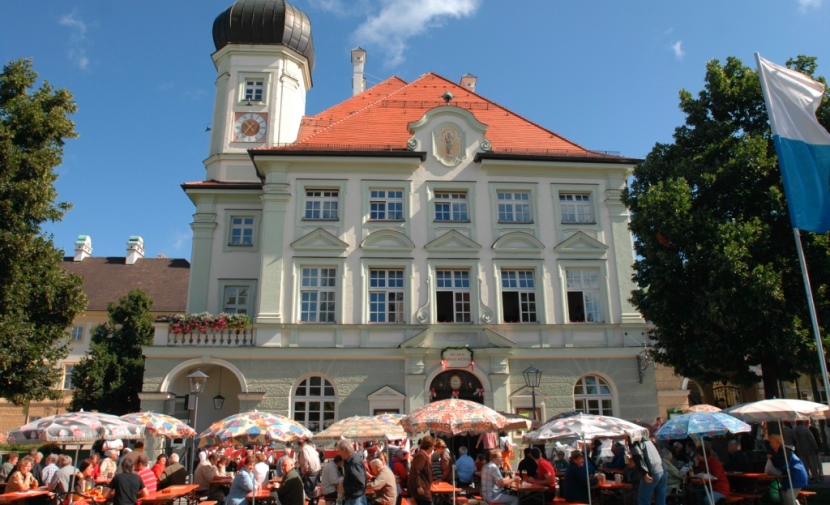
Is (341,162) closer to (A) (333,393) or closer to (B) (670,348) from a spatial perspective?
(A) (333,393)

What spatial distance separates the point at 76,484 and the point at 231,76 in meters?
Answer: 19.6

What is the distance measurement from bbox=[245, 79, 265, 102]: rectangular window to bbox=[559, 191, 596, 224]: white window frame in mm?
13899

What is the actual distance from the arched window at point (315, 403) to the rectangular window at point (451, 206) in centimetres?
754

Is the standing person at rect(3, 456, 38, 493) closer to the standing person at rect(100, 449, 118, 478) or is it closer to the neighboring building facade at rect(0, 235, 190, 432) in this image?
the standing person at rect(100, 449, 118, 478)

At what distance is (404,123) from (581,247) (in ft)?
29.1

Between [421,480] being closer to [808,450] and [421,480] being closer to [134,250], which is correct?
[808,450]

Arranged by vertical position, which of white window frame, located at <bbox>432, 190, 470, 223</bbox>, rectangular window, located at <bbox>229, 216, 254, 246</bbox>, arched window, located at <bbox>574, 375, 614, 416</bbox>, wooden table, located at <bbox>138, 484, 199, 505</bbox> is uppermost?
white window frame, located at <bbox>432, 190, 470, 223</bbox>

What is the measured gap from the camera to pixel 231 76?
94.6 feet

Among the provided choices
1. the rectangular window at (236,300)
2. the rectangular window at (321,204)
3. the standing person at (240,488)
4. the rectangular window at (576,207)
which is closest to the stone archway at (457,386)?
the rectangular window at (321,204)

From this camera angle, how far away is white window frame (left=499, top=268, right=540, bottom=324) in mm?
23906

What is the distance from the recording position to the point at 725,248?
50.5 feet

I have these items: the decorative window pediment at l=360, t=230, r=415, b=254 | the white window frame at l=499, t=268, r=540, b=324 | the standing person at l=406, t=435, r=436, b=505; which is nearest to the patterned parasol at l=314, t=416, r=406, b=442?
the standing person at l=406, t=435, r=436, b=505

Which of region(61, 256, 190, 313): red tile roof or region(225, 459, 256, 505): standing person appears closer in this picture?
region(225, 459, 256, 505): standing person

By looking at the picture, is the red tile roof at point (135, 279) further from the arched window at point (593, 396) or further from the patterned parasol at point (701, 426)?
the patterned parasol at point (701, 426)
